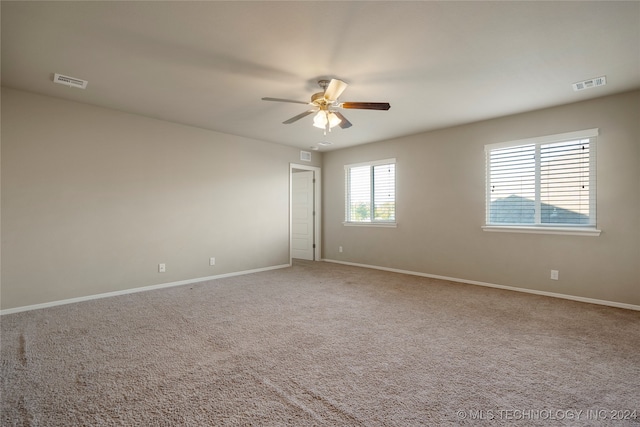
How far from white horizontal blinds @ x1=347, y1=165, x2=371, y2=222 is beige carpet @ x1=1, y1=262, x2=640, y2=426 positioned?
8.73ft

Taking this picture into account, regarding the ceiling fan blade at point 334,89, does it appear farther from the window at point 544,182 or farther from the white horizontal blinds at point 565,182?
the white horizontal blinds at point 565,182

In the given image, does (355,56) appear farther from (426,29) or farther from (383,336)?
(383,336)

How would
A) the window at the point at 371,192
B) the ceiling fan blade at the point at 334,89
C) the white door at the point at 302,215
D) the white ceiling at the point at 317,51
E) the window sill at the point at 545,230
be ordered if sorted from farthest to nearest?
the white door at the point at 302,215 → the window at the point at 371,192 → the window sill at the point at 545,230 → the ceiling fan blade at the point at 334,89 → the white ceiling at the point at 317,51

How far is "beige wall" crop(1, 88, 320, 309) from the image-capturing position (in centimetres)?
349

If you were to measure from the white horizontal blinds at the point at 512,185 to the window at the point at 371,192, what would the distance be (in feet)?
5.65

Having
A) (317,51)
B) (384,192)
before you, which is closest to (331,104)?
(317,51)

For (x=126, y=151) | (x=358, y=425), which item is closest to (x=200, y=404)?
(x=358, y=425)

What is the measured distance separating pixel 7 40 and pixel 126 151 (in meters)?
1.85

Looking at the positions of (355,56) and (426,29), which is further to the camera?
(355,56)

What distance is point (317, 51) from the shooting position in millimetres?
2631

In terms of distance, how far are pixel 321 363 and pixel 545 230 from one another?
3.66 metres

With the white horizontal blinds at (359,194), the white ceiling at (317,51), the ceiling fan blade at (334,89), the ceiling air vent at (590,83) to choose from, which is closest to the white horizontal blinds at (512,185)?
the white ceiling at (317,51)

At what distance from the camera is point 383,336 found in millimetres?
2799

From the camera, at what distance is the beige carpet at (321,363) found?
1.74m
